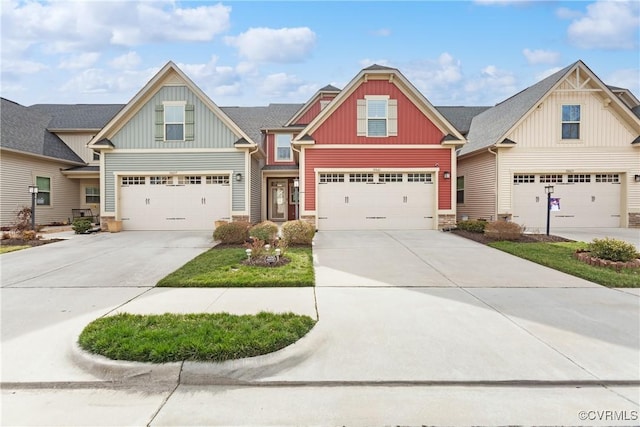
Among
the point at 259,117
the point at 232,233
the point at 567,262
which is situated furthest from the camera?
the point at 259,117

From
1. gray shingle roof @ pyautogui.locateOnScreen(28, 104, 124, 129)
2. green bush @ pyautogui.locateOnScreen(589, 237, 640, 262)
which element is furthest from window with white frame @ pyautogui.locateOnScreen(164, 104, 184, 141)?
green bush @ pyautogui.locateOnScreen(589, 237, 640, 262)

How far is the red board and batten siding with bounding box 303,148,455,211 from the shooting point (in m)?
14.4

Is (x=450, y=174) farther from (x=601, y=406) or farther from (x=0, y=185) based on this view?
(x=0, y=185)

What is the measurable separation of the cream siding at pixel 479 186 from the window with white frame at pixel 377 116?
372 cm

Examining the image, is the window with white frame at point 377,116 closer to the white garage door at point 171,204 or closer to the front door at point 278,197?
the white garage door at point 171,204

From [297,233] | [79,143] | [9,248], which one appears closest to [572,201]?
[297,233]

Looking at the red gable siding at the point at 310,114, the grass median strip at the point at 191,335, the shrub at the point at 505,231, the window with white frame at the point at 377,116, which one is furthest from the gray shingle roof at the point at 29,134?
the shrub at the point at 505,231

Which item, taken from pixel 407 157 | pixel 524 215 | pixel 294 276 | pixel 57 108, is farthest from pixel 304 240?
pixel 57 108

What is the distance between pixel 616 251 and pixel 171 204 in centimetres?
1501

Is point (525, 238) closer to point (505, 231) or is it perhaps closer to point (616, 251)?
point (505, 231)

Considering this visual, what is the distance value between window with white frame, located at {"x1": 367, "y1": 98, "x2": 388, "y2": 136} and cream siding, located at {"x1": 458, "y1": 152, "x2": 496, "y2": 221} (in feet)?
12.2

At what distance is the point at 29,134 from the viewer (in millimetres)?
16797

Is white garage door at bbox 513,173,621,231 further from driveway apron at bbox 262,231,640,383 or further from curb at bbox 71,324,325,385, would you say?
curb at bbox 71,324,325,385

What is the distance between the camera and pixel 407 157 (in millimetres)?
14461
